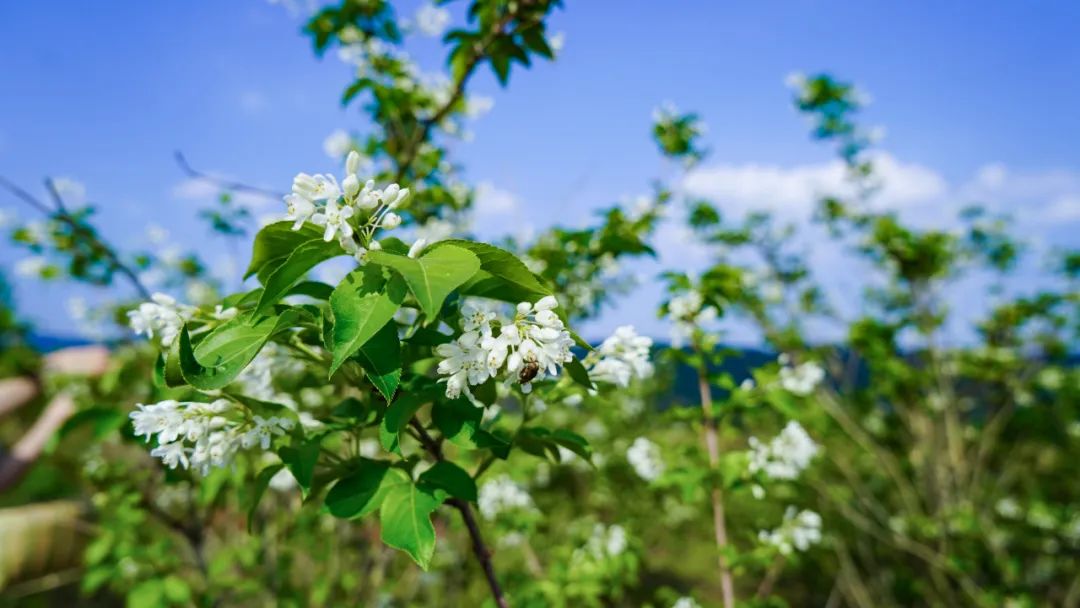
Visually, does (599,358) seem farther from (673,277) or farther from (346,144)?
(346,144)

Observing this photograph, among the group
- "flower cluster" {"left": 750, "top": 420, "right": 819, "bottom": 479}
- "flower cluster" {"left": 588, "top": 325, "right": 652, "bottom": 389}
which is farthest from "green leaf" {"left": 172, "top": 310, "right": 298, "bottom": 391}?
"flower cluster" {"left": 750, "top": 420, "right": 819, "bottom": 479}

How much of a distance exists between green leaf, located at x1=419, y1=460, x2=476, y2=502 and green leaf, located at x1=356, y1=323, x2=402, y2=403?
28 centimetres

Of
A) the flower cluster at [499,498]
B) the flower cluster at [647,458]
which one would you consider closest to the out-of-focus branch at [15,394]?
the flower cluster at [499,498]

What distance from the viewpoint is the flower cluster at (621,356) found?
1413mm

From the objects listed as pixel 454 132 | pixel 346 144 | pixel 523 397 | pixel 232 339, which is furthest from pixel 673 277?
pixel 346 144

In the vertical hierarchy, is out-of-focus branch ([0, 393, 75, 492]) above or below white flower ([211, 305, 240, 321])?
above

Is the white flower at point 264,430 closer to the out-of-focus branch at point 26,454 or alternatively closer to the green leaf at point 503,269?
the green leaf at point 503,269

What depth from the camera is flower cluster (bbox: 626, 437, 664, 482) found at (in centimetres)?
269

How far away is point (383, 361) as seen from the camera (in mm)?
952

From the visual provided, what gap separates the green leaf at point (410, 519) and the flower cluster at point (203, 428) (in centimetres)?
28

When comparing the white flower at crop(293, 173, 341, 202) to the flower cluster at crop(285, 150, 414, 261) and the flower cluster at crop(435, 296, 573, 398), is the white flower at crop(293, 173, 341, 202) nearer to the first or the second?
the flower cluster at crop(285, 150, 414, 261)

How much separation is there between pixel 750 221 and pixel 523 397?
22.4ft

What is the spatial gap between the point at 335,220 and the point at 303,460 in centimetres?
45

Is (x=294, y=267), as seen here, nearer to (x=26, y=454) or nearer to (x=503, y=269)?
(x=503, y=269)
